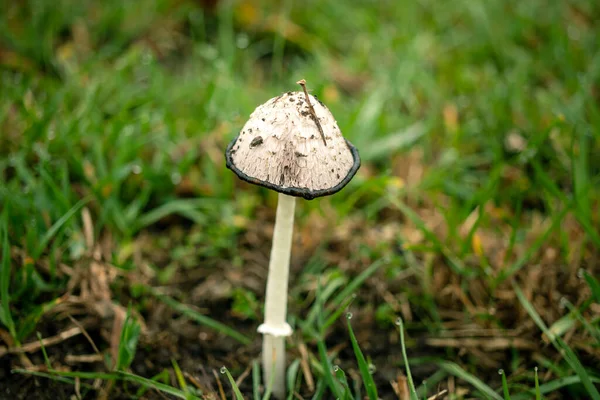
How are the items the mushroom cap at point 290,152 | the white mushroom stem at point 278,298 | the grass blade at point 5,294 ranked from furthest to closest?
the grass blade at point 5,294, the white mushroom stem at point 278,298, the mushroom cap at point 290,152

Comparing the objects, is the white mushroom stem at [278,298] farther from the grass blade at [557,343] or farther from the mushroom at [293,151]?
the grass blade at [557,343]

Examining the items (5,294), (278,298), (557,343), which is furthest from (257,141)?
(557,343)

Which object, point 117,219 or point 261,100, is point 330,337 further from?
point 261,100

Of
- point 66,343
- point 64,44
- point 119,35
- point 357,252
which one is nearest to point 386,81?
point 357,252

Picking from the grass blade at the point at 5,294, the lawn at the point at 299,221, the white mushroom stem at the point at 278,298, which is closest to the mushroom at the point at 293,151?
the white mushroom stem at the point at 278,298

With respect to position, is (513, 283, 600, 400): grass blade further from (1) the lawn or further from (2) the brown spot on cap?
(2) the brown spot on cap

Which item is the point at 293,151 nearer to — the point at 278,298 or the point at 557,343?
the point at 278,298
